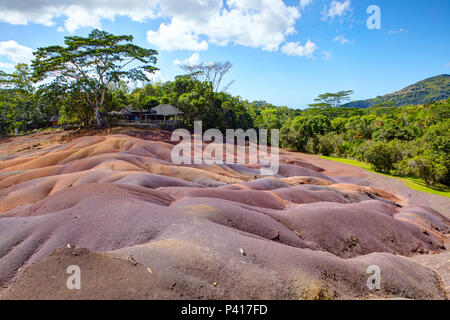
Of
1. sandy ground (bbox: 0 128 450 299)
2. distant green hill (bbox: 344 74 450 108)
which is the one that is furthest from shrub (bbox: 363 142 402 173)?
distant green hill (bbox: 344 74 450 108)

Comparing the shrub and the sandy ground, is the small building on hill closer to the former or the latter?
the sandy ground

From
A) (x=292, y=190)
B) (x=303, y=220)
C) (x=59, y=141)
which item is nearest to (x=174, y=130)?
(x=59, y=141)

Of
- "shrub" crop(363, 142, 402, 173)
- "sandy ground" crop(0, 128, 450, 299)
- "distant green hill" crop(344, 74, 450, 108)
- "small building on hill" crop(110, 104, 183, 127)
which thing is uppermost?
"distant green hill" crop(344, 74, 450, 108)

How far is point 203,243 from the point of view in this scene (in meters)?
6.65

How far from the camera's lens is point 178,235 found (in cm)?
733

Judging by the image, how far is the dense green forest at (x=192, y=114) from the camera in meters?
28.4

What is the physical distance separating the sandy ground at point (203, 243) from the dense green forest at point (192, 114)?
14021 mm

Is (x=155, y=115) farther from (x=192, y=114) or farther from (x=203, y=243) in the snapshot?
(x=203, y=243)

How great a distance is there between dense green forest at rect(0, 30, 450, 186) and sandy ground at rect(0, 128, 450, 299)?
46.0 feet

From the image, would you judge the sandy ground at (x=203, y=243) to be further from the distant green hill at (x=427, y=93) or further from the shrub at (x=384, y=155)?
the distant green hill at (x=427, y=93)

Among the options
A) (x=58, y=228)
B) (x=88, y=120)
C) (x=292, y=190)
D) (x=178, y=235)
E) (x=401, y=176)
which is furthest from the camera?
(x=88, y=120)

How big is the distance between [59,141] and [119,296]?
3929 cm

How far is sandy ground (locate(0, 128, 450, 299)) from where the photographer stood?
4.81 metres

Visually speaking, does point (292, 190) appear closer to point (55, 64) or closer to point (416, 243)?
point (416, 243)
